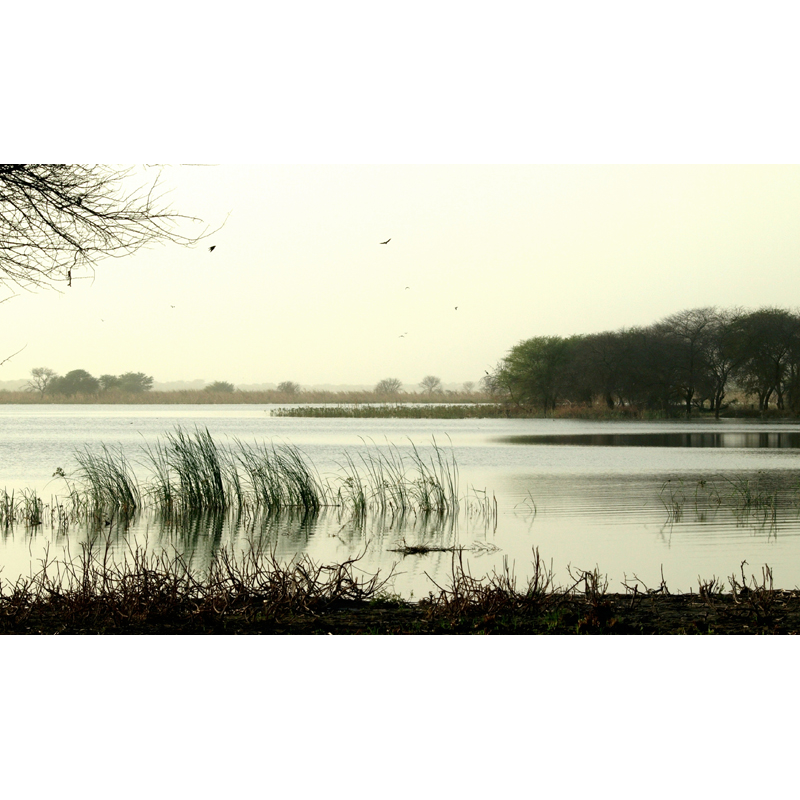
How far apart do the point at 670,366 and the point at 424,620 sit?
19.6ft

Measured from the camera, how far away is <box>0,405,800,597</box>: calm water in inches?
245

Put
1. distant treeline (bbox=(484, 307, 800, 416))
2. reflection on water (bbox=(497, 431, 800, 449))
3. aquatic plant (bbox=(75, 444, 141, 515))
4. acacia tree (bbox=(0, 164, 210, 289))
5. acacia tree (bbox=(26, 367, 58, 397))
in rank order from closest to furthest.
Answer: acacia tree (bbox=(0, 164, 210, 289))
acacia tree (bbox=(26, 367, 58, 397))
aquatic plant (bbox=(75, 444, 141, 515))
distant treeline (bbox=(484, 307, 800, 416))
reflection on water (bbox=(497, 431, 800, 449))

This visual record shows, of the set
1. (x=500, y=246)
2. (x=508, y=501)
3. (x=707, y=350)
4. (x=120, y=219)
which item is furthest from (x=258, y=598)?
(x=707, y=350)

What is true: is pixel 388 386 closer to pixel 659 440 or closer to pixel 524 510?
pixel 524 510

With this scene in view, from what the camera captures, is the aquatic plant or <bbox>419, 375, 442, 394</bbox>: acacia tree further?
<bbox>419, 375, 442, 394</bbox>: acacia tree

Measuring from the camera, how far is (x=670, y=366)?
9359 millimetres

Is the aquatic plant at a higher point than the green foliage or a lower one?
lower

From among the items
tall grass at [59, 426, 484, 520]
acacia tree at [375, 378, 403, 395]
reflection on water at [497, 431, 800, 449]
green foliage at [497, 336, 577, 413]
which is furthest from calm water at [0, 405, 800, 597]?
acacia tree at [375, 378, 403, 395]

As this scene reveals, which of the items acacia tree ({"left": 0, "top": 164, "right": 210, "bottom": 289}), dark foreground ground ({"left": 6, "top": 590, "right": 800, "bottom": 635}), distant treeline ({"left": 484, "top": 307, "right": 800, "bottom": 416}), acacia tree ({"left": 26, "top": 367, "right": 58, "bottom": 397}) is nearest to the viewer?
dark foreground ground ({"left": 6, "top": 590, "right": 800, "bottom": 635})

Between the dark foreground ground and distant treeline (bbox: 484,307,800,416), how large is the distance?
396 centimetres

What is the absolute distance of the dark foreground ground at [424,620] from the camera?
4.37 m

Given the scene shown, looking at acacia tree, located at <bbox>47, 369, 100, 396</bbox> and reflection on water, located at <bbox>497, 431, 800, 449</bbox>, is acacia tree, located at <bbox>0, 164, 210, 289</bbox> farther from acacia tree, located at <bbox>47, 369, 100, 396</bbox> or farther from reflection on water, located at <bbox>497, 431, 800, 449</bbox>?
reflection on water, located at <bbox>497, 431, 800, 449</bbox>

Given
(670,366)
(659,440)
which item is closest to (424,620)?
(670,366)

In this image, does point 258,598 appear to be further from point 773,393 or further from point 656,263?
point 773,393
